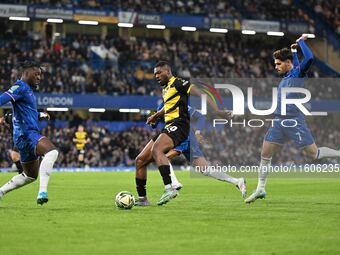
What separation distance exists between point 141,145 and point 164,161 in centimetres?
2927

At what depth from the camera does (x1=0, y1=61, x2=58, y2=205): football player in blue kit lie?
11844 mm

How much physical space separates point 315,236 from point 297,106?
5759mm

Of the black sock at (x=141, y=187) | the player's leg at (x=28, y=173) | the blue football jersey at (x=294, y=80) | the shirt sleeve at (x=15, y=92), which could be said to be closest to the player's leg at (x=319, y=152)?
the blue football jersey at (x=294, y=80)

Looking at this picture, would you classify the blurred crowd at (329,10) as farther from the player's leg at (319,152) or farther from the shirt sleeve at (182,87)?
the shirt sleeve at (182,87)

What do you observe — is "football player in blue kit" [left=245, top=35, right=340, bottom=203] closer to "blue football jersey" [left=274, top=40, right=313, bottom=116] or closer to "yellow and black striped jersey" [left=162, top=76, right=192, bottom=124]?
"blue football jersey" [left=274, top=40, right=313, bottom=116]

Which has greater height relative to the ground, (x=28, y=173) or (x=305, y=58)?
(x=305, y=58)

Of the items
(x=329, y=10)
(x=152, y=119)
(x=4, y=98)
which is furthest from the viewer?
(x=329, y=10)

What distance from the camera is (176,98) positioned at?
12.6 meters

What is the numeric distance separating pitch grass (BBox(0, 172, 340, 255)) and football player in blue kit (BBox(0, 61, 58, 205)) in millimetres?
601

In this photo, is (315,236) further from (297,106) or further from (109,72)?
(109,72)

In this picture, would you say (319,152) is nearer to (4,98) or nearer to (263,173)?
(263,173)

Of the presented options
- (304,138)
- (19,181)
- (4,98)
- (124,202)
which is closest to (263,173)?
(304,138)

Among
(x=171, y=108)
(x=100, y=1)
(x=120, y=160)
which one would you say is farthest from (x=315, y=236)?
(x=100, y=1)

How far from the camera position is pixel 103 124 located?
41.7 metres
